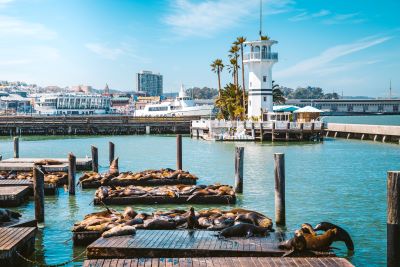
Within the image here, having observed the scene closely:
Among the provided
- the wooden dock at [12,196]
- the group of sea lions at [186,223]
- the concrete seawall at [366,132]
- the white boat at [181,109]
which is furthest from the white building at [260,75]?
the group of sea lions at [186,223]

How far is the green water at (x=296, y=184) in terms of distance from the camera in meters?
13.2

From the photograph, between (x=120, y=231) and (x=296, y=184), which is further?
(x=296, y=184)

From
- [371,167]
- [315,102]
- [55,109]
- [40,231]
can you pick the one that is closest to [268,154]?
[371,167]

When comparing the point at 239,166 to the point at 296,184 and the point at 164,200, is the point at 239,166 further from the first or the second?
the point at 296,184

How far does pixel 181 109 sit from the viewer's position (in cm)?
8319

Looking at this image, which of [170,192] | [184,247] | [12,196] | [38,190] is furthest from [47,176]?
[184,247]

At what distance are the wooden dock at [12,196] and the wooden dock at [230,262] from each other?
8.85 metres

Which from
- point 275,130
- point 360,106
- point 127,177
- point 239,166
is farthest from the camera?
point 360,106

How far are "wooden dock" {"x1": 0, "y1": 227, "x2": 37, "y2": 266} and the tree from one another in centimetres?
4311

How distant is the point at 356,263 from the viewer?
11.2 m

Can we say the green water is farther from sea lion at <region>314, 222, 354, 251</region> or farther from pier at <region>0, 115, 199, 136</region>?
pier at <region>0, 115, 199, 136</region>

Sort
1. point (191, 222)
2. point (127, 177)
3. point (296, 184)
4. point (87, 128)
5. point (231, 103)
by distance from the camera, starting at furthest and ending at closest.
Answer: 1. point (87, 128)
2. point (231, 103)
3. point (296, 184)
4. point (127, 177)
5. point (191, 222)

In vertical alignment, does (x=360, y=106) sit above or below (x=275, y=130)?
above

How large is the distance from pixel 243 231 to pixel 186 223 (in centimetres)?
157
